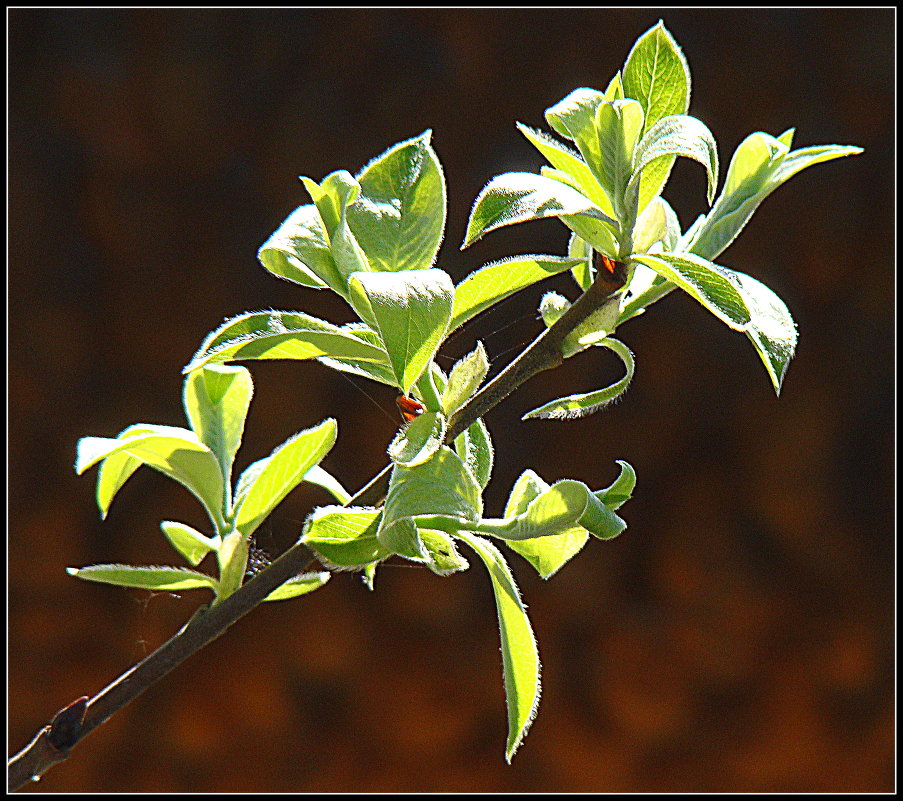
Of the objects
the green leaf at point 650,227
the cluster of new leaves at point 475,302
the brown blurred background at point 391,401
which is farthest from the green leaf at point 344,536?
the brown blurred background at point 391,401

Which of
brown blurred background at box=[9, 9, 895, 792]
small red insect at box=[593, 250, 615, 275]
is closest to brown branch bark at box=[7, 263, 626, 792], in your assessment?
small red insect at box=[593, 250, 615, 275]

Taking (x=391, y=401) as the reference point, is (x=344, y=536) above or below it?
above

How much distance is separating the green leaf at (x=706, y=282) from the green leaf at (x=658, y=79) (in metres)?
0.04

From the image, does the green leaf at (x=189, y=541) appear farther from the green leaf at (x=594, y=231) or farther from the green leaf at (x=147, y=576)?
the green leaf at (x=594, y=231)

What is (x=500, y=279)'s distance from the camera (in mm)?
243

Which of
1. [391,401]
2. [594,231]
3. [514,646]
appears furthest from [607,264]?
[391,401]

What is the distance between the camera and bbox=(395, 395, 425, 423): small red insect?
0.26 metres

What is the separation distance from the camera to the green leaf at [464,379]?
0.84ft

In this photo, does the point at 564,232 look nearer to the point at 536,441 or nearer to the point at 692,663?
the point at 536,441

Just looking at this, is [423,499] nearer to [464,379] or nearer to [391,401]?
[464,379]

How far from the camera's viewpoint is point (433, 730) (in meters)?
1.81

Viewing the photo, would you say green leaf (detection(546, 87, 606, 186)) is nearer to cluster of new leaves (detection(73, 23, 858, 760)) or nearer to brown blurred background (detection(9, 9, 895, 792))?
cluster of new leaves (detection(73, 23, 858, 760))

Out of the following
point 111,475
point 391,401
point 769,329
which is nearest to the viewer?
point 769,329

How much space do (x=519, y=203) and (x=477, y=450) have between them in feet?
0.36
